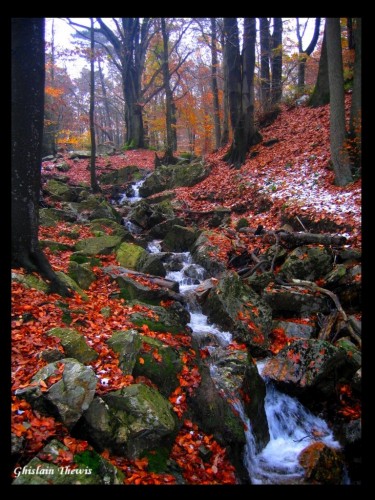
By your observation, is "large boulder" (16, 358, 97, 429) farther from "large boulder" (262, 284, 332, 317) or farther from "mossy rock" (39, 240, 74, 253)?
"mossy rock" (39, 240, 74, 253)

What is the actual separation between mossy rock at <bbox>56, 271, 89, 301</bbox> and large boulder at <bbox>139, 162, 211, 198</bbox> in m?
11.2

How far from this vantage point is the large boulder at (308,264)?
26.8ft

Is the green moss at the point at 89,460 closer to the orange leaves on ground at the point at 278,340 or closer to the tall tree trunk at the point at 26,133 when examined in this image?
the tall tree trunk at the point at 26,133

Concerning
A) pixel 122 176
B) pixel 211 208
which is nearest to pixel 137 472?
pixel 211 208

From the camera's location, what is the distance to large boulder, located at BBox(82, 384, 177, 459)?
363 centimetres

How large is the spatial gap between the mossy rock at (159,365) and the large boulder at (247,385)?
0.74 metres

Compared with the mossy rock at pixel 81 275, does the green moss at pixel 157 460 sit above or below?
below

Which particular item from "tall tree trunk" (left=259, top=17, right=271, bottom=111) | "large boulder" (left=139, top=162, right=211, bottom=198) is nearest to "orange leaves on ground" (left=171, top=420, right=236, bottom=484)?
"large boulder" (left=139, top=162, right=211, bottom=198)

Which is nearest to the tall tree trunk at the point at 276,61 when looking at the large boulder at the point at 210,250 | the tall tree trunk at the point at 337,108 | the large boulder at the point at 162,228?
the tall tree trunk at the point at 337,108

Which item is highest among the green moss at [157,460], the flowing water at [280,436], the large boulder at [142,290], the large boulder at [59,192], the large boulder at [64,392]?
the large boulder at [59,192]

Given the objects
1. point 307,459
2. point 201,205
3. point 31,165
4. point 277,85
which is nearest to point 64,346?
point 31,165

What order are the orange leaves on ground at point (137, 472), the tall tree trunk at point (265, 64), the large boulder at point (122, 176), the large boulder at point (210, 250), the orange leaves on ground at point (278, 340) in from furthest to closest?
1. the large boulder at point (122, 176)
2. the tall tree trunk at point (265, 64)
3. the large boulder at point (210, 250)
4. the orange leaves on ground at point (278, 340)
5. the orange leaves on ground at point (137, 472)
